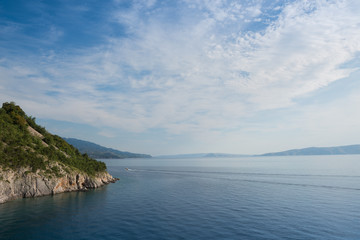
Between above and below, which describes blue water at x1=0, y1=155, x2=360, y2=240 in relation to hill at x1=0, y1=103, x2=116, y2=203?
below

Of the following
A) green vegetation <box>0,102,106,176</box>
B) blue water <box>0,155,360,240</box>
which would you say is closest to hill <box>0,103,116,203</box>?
green vegetation <box>0,102,106,176</box>

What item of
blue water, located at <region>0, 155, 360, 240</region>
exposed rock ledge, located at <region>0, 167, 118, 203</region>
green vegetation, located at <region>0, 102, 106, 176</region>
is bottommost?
blue water, located at <region>0, 155, 360, 240</region>

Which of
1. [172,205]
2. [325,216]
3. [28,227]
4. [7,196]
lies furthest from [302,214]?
[7,196]

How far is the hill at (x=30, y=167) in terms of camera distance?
46.7 metres

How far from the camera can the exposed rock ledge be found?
4488 cm

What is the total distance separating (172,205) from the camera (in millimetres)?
43688

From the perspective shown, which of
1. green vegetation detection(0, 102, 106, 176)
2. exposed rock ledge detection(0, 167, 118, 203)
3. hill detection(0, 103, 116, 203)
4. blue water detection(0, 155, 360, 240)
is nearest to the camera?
blue water detection(0, 155, 360, 240)

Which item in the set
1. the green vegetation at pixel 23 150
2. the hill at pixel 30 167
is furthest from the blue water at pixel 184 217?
the green vegetation at pixel 23 150

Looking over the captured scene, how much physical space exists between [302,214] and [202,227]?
65.2 feet

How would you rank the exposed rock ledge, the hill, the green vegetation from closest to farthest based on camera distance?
the exposed rock ledge < the hill < the green vegetation

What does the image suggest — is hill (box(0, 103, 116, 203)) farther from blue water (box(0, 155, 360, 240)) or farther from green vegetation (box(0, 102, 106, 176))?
blue water (box(0, 155, 360, 240))

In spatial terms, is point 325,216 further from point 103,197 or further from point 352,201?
point 103,197

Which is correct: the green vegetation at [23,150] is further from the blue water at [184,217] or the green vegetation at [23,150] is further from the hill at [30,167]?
the blue water at [184,217]

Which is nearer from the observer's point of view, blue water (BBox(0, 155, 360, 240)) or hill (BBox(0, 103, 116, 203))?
blue water (BBox(0, 155, 360, 240))
